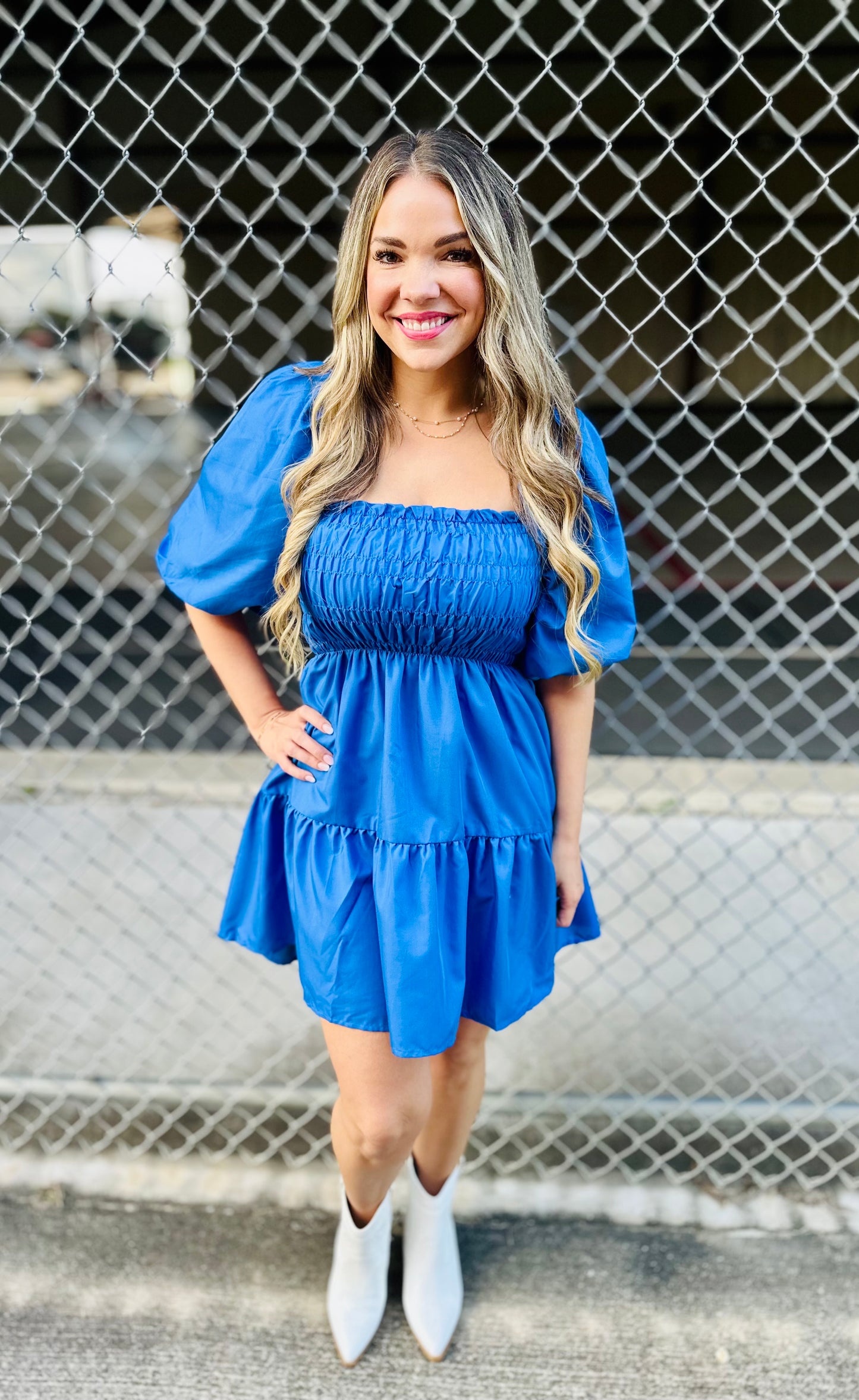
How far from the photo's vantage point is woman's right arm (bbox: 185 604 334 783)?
150 centimetres

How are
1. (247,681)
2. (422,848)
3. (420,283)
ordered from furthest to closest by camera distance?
(247,681) < (422,848) < (420,283)

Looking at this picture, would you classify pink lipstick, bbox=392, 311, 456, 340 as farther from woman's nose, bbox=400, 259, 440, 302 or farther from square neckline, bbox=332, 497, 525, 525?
square neckline, bbox=332, 497, 525, 525

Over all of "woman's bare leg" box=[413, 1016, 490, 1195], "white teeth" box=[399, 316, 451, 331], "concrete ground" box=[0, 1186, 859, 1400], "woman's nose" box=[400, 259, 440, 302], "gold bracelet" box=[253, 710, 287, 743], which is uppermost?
"woman's nose" box=[400, 259, 440, 302]

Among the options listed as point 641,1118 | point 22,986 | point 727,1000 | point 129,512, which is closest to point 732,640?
point 727,1000

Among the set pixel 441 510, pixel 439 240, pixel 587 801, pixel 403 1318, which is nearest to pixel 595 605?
pixel 441 510

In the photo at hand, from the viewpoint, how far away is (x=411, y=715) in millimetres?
1404

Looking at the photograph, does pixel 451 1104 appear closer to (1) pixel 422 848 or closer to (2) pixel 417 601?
(1) pixel 422 848

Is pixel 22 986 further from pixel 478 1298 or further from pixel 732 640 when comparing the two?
pixel 732 640

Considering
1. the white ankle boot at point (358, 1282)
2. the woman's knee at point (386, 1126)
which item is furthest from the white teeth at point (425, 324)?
the white ankle boot at point (358, 1282)

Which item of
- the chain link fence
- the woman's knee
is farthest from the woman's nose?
the woman's knee

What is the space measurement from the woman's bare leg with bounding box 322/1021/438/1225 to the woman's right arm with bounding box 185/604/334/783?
401 mm

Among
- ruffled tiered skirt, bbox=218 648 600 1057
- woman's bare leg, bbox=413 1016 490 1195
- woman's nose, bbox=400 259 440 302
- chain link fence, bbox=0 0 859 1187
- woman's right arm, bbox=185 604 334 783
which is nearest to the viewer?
woman's nose, bbox=400 259 440 302

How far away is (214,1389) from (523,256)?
1786 mm

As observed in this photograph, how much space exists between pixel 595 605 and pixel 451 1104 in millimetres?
851
